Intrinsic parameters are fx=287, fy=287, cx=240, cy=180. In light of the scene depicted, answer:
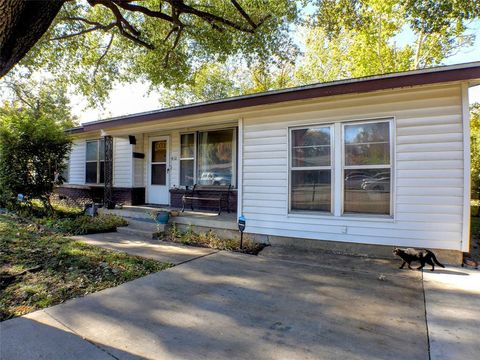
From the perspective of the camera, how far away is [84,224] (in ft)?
22.8

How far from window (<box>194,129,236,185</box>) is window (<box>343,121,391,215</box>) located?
3.12 m

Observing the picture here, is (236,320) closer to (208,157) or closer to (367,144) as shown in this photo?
(367,144)

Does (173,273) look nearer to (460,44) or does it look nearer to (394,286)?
(394,286)

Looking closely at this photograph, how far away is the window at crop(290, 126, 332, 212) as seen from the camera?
5297 mm

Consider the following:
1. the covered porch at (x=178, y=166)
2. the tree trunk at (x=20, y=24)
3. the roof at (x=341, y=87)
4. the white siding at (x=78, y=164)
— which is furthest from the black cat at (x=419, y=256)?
the white siding at (x=78, y=164)

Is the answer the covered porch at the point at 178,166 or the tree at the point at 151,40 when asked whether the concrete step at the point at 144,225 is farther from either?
the tree at the point at 151,40

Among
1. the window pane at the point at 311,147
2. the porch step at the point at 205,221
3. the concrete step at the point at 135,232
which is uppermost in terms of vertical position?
the window pane at the point at 311,147

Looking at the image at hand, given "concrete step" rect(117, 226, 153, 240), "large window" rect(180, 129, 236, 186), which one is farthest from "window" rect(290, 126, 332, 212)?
"concrete step" rect(117, 226, 153, 240)

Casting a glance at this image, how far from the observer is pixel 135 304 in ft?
9.99

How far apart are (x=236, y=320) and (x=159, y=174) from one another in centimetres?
679

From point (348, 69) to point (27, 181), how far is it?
19.0 meters

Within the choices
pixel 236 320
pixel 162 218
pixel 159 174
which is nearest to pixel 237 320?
pixel 236 320

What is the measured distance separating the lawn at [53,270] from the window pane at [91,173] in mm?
4786

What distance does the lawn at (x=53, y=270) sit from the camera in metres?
3.11
